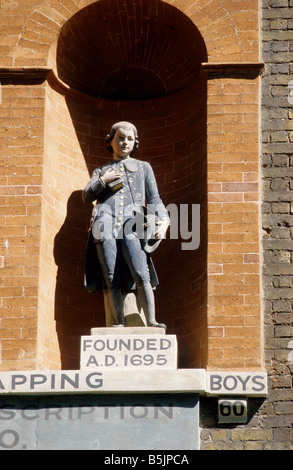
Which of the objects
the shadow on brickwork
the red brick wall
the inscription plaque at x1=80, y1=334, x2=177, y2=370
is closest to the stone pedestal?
the inscription plaque at x1=80, y1=334, x2=177, y2=370

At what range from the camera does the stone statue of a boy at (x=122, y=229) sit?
12.7 m

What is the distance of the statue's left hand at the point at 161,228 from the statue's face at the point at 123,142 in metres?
0.87

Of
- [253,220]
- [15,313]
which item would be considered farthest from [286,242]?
[15,313]

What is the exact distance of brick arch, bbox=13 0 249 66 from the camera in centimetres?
1352

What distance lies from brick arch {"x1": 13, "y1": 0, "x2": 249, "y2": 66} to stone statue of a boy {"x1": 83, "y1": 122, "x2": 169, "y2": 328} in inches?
45.8

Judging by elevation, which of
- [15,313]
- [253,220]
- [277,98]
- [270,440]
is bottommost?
[270,440]

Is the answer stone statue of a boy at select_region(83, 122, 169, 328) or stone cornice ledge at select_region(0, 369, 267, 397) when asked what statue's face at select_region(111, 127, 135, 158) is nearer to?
stone statue of a boy at select_region(83, 122, 169, 328)

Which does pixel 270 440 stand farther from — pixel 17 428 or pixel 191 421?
pixel 17 428

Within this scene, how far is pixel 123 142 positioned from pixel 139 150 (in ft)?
3.04

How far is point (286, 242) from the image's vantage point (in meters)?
12.9

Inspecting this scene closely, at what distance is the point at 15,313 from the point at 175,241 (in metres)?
1.96

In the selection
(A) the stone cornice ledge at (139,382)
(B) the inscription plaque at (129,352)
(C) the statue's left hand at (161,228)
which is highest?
(C) the statue's left hand at (161,228)

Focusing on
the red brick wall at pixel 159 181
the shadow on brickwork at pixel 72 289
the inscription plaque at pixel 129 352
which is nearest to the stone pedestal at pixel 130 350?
the inscription plaque at pixel 129 352

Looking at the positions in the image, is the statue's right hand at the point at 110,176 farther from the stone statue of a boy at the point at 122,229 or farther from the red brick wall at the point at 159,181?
the red brick wall at the point at 159,181
